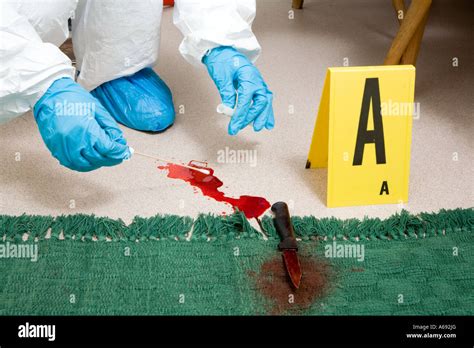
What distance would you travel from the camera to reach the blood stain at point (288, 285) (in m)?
1.28

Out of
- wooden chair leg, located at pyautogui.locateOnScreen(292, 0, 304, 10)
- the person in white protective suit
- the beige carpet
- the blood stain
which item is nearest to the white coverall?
the person in white protective suit

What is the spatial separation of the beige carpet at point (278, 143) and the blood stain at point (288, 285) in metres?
0.21

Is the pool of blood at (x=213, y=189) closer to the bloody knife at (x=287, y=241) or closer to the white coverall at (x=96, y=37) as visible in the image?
the bloody knife at (x=287, y=241)

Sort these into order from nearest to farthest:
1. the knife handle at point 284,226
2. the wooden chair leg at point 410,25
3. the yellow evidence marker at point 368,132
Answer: the knife handle at point 284,226
the yellow evidence marker at point 368,132
the wooden chair leg at point 410,25

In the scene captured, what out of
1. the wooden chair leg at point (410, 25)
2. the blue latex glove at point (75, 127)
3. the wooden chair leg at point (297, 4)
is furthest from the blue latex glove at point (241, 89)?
the wooden chair leg at point (297, 4)

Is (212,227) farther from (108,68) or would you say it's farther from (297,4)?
(297,4)

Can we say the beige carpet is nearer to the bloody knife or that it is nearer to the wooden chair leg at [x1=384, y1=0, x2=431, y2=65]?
the bloody knife

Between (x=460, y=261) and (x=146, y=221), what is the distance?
0.64 m

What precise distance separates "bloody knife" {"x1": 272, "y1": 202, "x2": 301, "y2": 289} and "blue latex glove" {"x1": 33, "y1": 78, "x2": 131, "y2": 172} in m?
0.35

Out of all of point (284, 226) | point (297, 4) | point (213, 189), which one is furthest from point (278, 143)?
point (297, 4)

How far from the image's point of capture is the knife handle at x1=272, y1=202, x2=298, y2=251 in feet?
4.64

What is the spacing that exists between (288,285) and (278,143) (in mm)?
595

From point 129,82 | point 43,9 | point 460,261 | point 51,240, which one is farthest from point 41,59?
point 460,261

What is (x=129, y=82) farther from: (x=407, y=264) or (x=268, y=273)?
(x=407, y=264)
